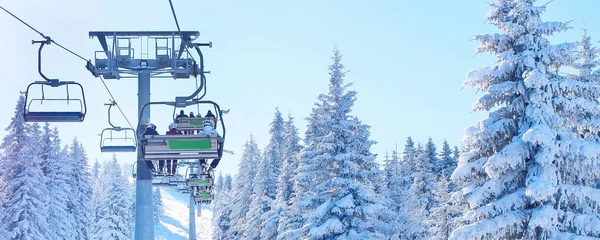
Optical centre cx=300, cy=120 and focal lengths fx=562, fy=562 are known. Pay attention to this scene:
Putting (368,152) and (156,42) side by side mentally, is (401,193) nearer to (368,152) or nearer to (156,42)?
(368,152)

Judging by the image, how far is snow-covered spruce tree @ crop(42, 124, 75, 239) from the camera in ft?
139

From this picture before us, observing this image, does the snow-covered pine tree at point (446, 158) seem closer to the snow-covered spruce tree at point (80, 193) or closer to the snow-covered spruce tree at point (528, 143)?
the snow-covered spruce tree at point (80, 193)

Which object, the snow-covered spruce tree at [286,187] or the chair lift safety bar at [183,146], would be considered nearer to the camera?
the chair lift safety bar at [183,146]

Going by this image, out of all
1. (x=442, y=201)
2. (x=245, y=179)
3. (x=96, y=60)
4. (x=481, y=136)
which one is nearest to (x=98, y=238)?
(x=245, y=179)

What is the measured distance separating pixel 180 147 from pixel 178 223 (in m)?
128

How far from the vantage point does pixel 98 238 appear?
5862cm

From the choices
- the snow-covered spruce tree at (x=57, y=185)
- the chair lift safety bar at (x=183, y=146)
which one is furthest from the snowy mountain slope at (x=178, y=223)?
the chair lift safety bar at (x=183, y=146)

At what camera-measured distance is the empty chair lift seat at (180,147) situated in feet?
34.2

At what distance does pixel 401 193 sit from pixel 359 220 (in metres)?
25.9

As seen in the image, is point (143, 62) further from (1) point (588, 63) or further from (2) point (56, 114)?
(1) point (588, 63)

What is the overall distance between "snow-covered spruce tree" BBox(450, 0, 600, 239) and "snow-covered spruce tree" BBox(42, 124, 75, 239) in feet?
114

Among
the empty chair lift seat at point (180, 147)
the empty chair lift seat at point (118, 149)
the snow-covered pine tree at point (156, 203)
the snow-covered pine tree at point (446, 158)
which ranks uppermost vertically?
the snow-covered pine tree at point (156, 203)

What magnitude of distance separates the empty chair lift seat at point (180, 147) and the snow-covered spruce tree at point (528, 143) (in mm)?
7548

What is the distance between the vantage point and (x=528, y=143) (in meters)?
14.7
